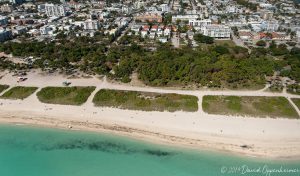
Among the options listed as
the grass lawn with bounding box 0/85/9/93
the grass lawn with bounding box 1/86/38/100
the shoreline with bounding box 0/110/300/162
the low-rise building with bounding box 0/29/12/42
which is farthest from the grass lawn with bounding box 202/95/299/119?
the low-rise building with bounding box 0/29/12/42


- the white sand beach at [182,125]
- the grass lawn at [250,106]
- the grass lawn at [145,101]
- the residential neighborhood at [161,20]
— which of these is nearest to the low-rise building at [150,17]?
the residential neighborhood at [161,20]

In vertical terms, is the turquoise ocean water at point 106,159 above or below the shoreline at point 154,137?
below

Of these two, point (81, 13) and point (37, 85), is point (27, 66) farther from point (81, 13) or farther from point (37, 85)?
point (81, 13)

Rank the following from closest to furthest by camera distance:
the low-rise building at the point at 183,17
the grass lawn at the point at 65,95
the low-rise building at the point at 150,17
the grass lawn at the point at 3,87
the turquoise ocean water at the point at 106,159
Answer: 1. the turquoise ocean water at the point at 106,159
2. the grass lawn at the point at 65,95
3. the grass lawn at the point at 3,87
4. the low-rise building at the point at 183,17
5. the low-rise building at the point at 150,17

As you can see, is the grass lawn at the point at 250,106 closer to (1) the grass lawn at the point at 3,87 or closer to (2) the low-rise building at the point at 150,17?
(1) the grass lawn at the point at 3,87

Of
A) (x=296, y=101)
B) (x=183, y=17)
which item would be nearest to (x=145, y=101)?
(x=296, y=101)

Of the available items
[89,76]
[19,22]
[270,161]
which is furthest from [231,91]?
[19,22]
